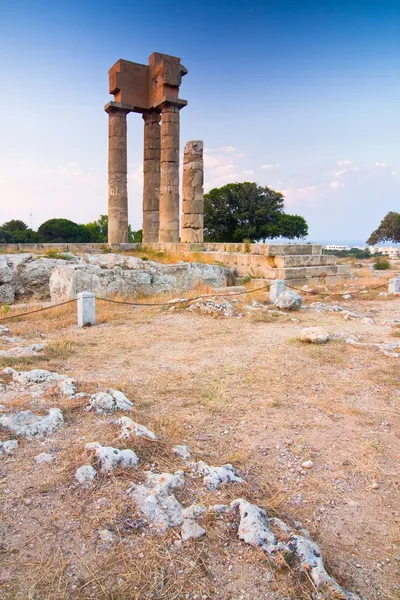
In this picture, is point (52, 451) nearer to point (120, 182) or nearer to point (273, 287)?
point (273, 287)

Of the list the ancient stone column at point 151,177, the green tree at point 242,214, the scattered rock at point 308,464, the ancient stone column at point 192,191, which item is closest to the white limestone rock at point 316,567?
the scattered rock at point 308,464

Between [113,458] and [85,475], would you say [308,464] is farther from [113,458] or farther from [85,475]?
[85,475]

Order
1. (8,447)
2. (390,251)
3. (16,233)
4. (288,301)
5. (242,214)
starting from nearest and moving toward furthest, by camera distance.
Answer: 1. (8,447)
2. (288,301)
3. (16,233)
4. (242,214)
5. (390,251)

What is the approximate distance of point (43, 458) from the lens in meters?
2.77

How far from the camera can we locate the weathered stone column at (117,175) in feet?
59.3

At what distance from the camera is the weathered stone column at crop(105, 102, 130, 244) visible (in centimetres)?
1808

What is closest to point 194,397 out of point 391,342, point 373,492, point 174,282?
point 373,492

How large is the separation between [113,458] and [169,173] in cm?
1675

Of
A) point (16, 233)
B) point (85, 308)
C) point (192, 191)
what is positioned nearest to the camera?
point (85, 308)

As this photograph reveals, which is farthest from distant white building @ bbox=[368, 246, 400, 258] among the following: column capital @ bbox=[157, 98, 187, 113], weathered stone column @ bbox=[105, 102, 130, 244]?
weathered stone column @ bbox=[105, 102, 130, 244]

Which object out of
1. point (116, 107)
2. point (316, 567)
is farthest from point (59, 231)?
point (316, 567)

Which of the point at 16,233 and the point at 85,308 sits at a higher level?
the point at 16,233

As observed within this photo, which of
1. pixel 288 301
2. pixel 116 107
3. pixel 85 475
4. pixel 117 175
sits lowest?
pixel 85 475

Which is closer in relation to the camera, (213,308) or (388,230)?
(213,308)
